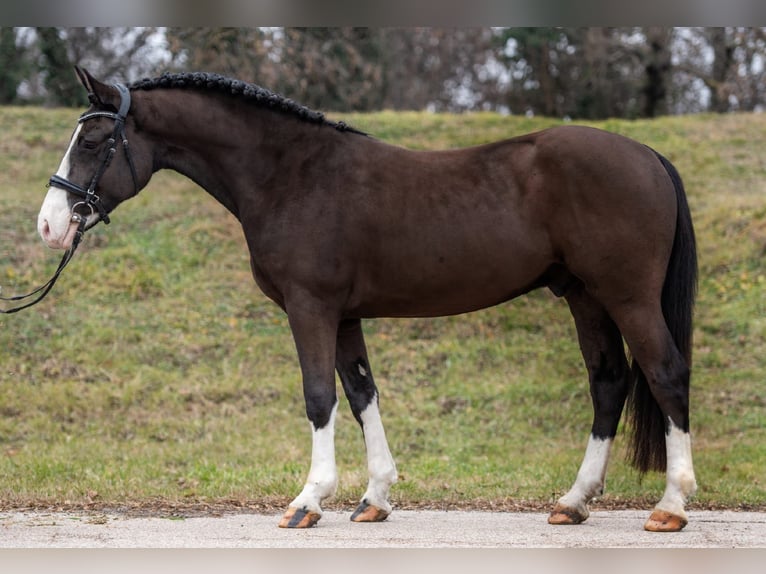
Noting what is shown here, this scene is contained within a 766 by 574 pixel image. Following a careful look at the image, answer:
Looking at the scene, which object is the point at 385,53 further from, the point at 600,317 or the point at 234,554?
the point at 234,554

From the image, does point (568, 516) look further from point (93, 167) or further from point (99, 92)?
point (99, 92)

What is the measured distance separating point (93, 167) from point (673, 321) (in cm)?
363

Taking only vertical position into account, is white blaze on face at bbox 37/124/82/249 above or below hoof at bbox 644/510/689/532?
above

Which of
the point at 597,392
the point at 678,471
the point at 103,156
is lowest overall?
the point at 678,471

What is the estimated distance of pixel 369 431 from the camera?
609 centimetres

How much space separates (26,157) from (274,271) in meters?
12.9

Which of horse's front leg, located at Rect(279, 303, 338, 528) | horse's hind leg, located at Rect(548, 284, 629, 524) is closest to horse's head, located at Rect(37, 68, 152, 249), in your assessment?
horse's front leg, located at Rect(279, 303, 338, 528)

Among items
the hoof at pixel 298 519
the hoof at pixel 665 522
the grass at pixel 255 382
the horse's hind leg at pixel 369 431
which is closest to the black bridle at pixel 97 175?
the horse's hind leg at pixel 369 431

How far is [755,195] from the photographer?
15742mm

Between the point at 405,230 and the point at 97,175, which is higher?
the point at 97,175

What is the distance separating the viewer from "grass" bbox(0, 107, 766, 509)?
8211 millimetres

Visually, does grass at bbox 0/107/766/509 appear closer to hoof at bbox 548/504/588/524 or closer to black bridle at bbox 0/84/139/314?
hoof at bbox 548/504/588/524

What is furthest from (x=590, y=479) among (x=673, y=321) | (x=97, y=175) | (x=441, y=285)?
(x=97, y=175)

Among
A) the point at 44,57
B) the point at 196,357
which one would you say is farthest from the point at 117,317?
the point at 44,57
